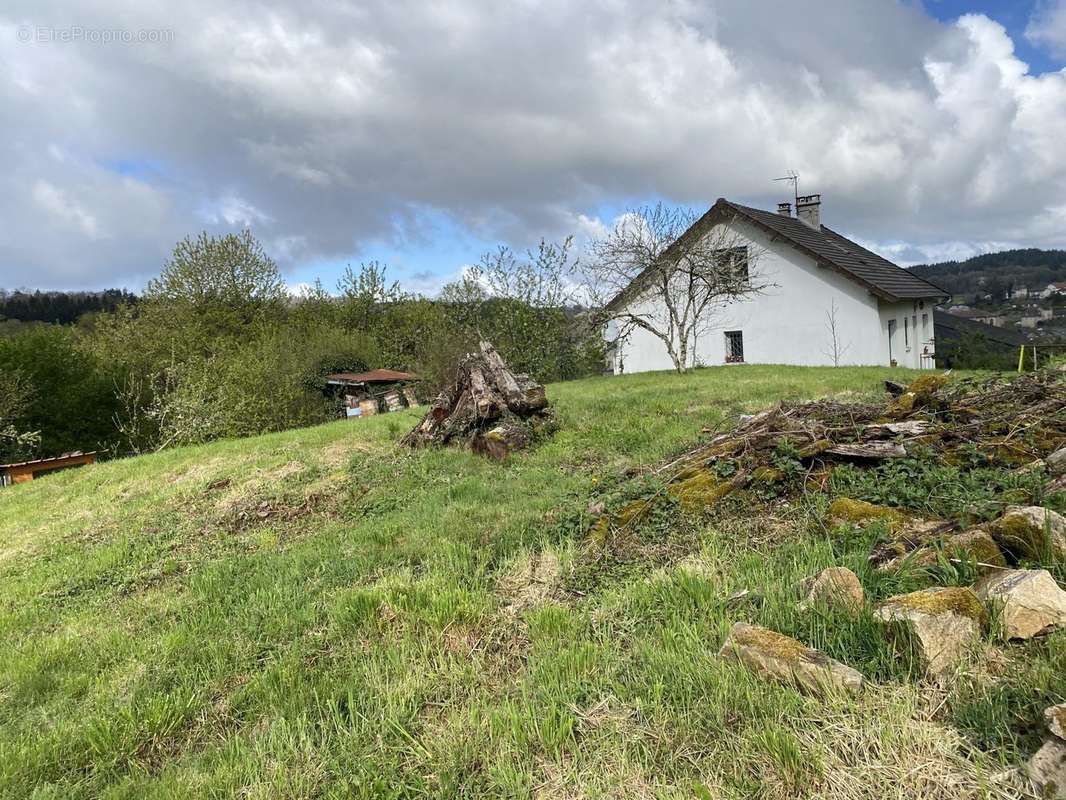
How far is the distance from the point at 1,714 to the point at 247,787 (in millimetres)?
1898

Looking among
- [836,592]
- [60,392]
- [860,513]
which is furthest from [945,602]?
[60,392]

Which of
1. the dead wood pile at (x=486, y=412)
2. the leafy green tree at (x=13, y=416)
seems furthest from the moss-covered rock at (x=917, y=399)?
the leafy green tree at (x=13, y=416)

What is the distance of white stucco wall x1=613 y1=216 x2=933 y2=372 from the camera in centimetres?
Result: 2125

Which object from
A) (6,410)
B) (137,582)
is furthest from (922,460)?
(6,410)

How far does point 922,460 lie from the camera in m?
4.15

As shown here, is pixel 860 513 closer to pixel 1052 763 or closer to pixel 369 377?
pixel 1052 763

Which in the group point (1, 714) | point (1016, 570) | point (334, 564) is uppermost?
point (1016, 570)

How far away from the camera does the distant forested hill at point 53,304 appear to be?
51.4 metres

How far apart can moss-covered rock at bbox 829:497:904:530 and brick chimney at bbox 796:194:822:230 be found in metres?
28.5

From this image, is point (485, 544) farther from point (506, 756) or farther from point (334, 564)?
point (506, 756)

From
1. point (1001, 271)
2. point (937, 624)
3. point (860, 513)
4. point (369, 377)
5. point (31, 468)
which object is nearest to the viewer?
point (937, 624)

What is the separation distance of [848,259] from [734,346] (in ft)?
17.7

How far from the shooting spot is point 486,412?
8383 mm

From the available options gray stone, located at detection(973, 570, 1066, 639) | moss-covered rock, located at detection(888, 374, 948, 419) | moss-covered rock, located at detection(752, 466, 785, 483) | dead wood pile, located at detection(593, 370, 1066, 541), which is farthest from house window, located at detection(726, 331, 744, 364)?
gray stone, located at detection(973, 570, 1066, 639)
